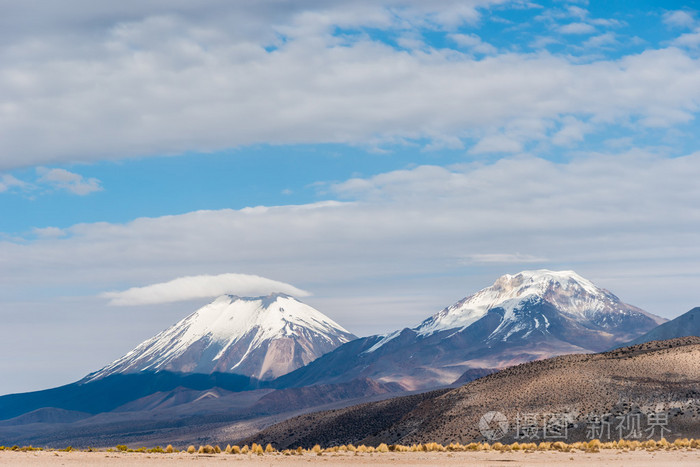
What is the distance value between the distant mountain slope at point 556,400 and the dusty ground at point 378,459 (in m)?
20.7

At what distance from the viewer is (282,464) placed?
46656 millimetres

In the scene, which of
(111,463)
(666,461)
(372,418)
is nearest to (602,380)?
(372,418)

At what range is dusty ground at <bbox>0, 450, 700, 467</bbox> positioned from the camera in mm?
44000

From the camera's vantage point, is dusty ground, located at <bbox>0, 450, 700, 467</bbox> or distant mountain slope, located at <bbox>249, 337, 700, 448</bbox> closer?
dusty ground, located at <bbox>0, 450, 700, 467</bbox>

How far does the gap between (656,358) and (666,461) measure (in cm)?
4857

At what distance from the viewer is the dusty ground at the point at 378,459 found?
4400 cm

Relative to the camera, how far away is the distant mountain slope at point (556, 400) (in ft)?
261

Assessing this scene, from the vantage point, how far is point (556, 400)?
3354 inches

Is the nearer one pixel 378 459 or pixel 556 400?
pixel 378 459

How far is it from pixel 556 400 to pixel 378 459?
130 feet

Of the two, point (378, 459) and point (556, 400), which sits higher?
point (556, 400)

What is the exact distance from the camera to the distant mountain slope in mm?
79625

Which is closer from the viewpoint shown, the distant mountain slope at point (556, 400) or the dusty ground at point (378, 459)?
the dusty ground at point (378, 459)

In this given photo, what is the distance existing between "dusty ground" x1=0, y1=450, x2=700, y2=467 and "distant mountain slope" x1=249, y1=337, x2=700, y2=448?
67.9ft
